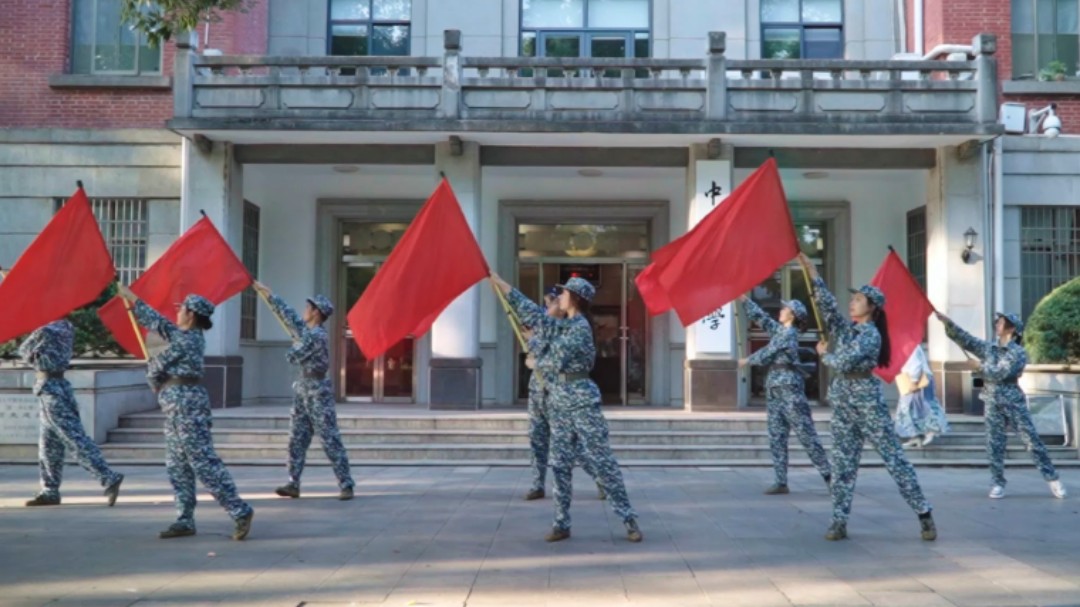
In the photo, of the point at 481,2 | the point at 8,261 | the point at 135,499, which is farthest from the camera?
the point at 481,2

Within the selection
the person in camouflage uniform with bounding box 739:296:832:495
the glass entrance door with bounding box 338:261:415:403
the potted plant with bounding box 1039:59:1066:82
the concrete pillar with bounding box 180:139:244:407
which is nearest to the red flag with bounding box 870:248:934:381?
the person in camouflage uniform with bounding box 739:296:832:495

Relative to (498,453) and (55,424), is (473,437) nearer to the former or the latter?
(498,453)

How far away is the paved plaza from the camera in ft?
19.7

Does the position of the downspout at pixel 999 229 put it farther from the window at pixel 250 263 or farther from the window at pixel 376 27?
the window at pixel 250 263

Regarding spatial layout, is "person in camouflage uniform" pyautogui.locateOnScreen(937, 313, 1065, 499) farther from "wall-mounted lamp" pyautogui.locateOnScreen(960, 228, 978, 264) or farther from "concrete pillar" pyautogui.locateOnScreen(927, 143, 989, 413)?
"wall-mounted lamp" pyautogui.locateOnScreen(960, 228, 978, 264)

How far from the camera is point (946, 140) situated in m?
15.5

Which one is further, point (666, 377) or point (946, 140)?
point (666, 377)

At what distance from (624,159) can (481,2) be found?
4328mm

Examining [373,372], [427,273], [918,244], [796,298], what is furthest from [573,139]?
[427,273]

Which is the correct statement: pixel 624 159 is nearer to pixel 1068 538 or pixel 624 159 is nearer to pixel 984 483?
pixel 984 483

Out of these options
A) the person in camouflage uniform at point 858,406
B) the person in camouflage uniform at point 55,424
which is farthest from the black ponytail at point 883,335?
the person in camouflage uniform at point 55,424

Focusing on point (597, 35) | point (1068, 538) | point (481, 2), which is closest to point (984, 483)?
point (1068, 538)

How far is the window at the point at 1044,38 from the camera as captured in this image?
17.2 meters

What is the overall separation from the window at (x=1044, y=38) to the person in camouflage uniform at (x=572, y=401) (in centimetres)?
1294
